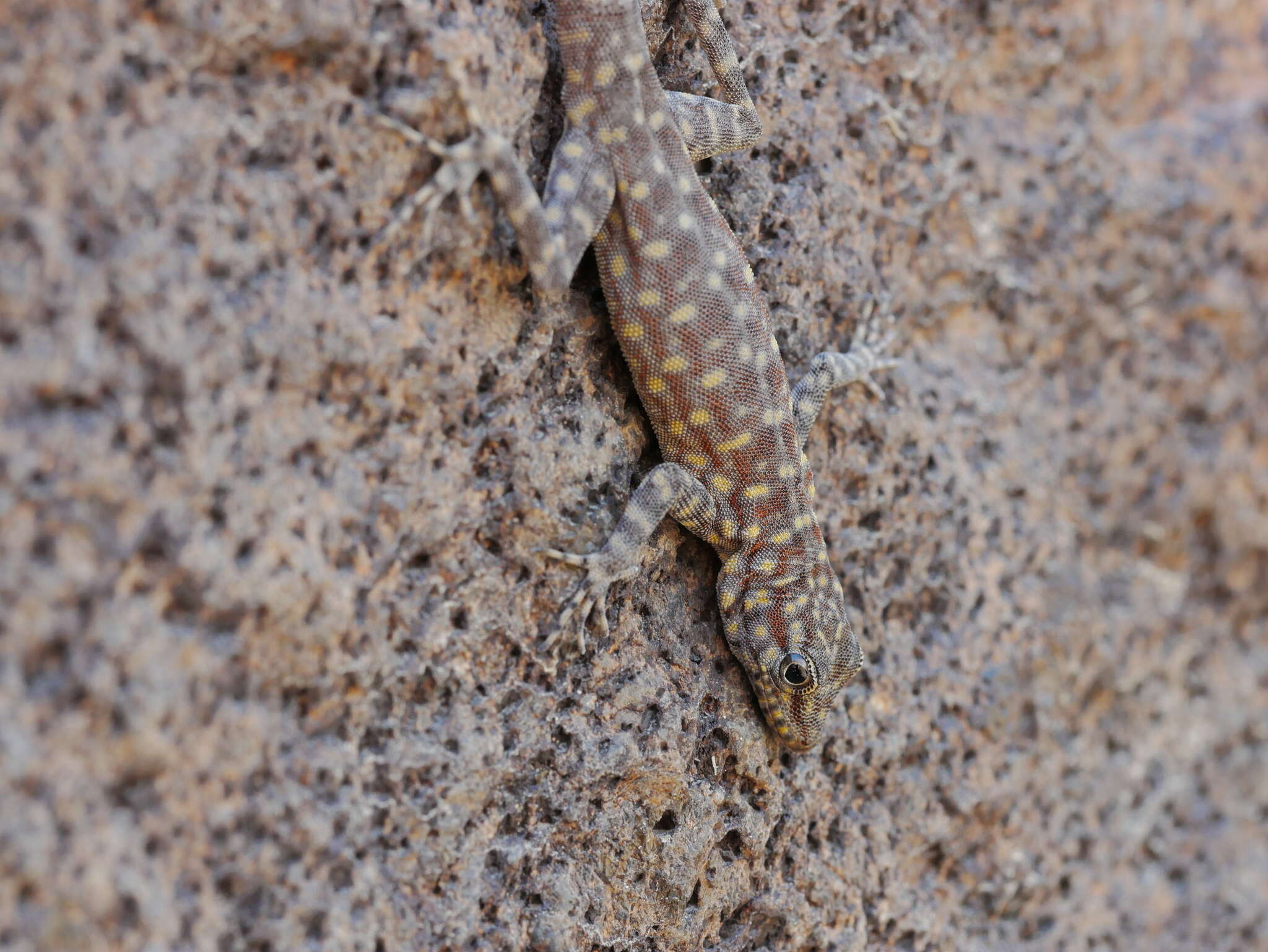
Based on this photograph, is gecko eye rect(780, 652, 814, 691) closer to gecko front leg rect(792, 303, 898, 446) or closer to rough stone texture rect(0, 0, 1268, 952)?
rough stone texture rect(0, 0, 1268, 952)

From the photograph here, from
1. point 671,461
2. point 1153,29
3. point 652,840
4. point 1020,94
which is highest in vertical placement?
point 1153,29

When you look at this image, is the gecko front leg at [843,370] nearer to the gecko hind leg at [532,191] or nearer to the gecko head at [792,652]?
the gecko head at [792,652]

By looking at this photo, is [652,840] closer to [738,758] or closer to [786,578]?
[738,758]

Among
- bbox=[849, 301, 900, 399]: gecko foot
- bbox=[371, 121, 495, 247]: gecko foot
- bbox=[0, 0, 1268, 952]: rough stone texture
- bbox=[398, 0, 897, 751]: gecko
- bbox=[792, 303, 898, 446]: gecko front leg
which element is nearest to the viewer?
bbox=[0, 0, 1268, 952]: rough stone texture

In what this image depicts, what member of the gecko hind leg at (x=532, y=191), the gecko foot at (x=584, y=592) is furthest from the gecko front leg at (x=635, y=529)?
the gecko hind leg at (x=532, y=191)

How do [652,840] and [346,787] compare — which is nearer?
[346,787]

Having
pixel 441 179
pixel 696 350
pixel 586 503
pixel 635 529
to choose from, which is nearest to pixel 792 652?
pixel 635 529

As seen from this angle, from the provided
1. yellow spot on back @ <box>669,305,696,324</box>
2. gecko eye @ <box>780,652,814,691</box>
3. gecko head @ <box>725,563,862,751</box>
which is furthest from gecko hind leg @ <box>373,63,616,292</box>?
gecko eye @ <box>780,652,814,691</box>

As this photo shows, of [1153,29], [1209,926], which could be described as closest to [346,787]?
[1209,926]
